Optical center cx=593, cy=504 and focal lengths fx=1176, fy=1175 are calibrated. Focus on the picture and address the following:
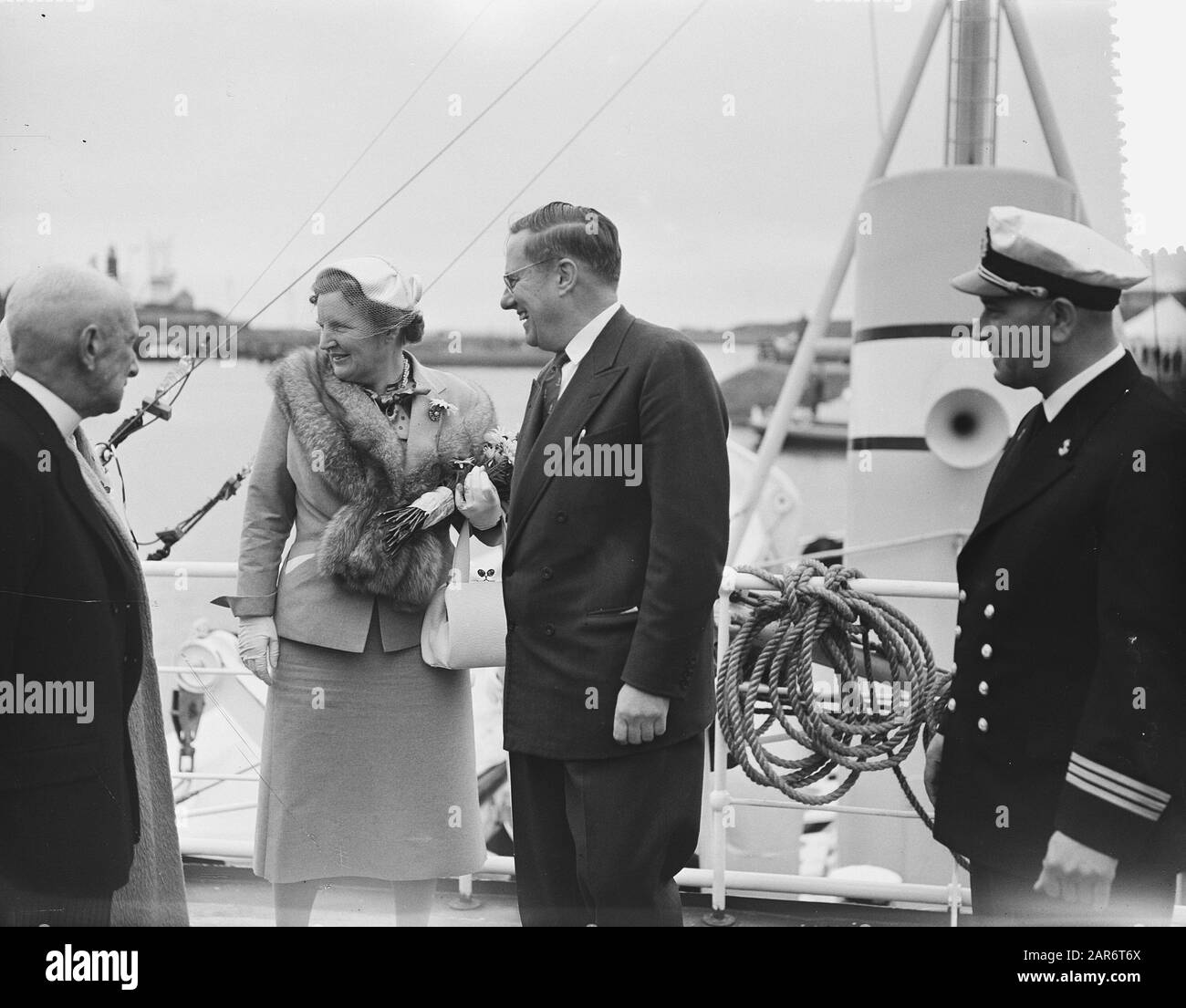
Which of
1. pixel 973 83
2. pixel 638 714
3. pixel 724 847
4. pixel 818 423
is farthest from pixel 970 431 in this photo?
pixel 818 423

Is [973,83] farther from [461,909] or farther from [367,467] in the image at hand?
[461,909]

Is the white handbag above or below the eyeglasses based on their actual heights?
below

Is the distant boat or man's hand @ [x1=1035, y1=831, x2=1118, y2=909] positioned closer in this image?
man's hand @ [x1=1035, y1=831, x2=1118, y2=909]

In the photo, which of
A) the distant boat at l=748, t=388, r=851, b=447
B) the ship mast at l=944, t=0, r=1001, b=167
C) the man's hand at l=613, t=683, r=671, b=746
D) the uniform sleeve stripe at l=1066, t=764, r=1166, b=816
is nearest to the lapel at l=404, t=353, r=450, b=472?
the man's hand at l=613, t=683, r=671, b=746

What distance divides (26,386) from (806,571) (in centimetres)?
173

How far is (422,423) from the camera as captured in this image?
2539mm

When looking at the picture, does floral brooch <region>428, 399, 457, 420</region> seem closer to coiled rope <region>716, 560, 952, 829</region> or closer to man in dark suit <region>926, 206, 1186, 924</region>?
coiled rope <region>716, 560, 952, 829</region>

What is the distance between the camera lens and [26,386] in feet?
6.57

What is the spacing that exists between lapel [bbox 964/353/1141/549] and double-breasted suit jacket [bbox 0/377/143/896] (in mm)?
1502

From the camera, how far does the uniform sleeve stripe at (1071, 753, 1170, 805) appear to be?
5.61 ft

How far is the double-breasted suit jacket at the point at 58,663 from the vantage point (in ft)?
6.44

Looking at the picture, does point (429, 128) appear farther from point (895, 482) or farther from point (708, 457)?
point (895, 482)

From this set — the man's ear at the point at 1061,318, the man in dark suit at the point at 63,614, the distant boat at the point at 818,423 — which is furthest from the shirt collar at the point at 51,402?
the distant boat at the point at 818,423
